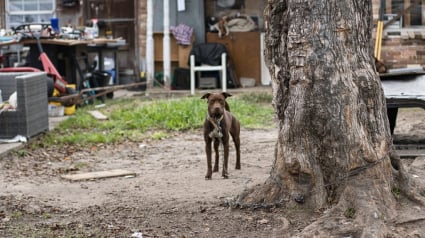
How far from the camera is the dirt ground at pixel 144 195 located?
5.96 meters

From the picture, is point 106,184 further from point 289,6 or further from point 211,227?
point 289,6

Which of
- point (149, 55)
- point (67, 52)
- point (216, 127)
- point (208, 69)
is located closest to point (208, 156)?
point (216, 127)

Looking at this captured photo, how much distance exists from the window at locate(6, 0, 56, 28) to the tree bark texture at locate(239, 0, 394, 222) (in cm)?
1485

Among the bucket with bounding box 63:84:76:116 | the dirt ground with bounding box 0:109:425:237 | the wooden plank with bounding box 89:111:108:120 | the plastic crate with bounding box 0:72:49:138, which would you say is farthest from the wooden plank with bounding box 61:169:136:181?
the bucket with bounding box 63:84:76:116

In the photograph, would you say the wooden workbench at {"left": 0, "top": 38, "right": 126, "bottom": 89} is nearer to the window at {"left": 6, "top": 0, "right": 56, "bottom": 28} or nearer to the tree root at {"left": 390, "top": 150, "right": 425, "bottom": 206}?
the window at {"left": 6, "top": 0, "right": 56, "bottom": 28}

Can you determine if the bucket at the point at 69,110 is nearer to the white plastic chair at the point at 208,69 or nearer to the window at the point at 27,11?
the white plastic chair at the point at 208,69

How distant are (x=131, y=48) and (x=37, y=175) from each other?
35.7 feet

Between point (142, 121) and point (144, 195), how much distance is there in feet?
18.3

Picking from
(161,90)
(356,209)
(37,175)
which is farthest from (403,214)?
(161,90)

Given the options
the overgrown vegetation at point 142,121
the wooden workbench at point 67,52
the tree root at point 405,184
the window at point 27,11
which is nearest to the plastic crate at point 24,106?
the overgrown vegetation at point 142,121

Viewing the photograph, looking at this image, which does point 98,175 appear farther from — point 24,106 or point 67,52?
point 67,52

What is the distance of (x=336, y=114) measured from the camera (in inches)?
228

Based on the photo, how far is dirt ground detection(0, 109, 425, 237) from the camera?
19.6 ft

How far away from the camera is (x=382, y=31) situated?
1623 centimetres
